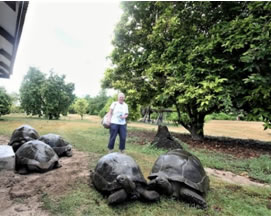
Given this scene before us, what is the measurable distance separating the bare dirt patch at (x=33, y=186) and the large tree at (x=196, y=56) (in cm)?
413

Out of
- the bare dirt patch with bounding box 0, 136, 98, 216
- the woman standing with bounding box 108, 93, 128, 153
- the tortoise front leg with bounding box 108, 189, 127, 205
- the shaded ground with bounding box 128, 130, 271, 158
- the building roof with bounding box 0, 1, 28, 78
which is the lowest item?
the bare dirt patch with bounding box 0, 136, 98, 216

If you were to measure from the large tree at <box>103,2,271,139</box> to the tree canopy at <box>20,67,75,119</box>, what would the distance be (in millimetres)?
14021

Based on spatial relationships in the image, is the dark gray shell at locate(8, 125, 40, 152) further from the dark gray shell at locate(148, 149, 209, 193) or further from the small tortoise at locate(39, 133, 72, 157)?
the dark gray shell at locate(148, 149, 209, 193)

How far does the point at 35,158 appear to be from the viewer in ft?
9.53

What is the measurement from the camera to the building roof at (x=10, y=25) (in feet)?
6.95

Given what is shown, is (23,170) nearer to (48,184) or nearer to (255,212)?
(48,184)

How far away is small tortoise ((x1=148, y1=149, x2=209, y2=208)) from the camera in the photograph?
203 cm

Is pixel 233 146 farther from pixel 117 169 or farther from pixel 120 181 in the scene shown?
pixel 120 181

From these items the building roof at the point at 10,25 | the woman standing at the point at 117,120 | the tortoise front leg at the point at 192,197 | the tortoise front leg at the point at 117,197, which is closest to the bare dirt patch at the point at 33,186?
the tortoise front leg at the point at 117,197

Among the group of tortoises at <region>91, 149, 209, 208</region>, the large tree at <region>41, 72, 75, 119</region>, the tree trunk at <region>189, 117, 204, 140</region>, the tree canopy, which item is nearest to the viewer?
the group of tortoises at <region>91, 149, 209, 208</region>

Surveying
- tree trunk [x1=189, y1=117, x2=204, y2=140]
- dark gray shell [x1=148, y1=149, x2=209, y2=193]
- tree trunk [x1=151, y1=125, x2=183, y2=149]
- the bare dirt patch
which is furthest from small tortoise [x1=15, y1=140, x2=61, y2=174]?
tree trunk [x1=189, y1=117, x2=204, y2=140]

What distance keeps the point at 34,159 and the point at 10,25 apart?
2231mm

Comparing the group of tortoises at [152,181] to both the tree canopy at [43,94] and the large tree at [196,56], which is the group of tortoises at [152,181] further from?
the tree canopy at [43,94]

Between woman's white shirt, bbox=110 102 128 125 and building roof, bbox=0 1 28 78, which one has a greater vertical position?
building roof, bbox=0 1 28 78
